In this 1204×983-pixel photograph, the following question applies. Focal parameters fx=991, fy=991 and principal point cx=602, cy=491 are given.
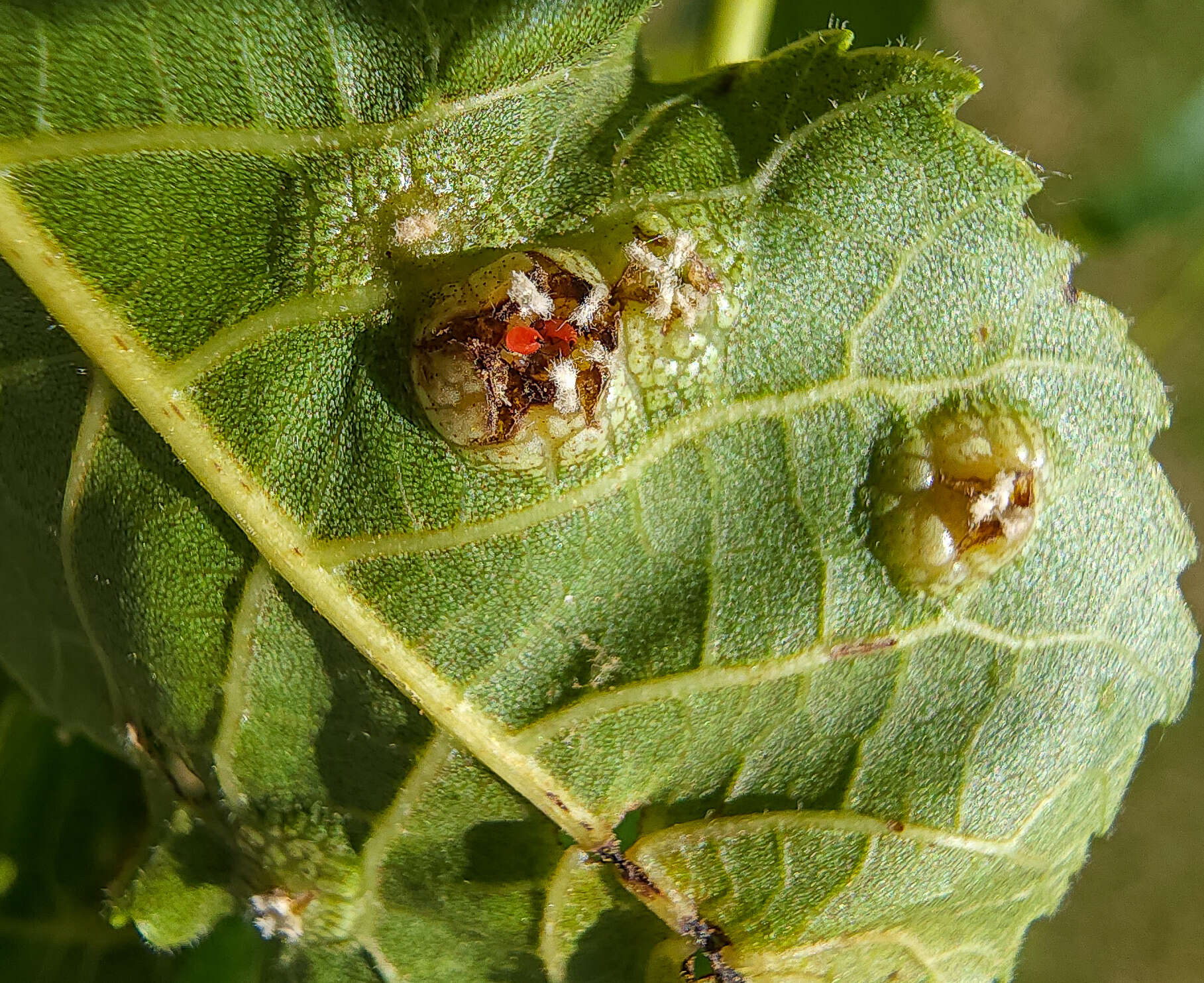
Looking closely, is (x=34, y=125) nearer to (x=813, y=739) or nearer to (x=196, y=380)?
(x=196, y=380)

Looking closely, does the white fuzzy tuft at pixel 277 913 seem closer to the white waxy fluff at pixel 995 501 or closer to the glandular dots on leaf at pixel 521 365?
the glandular dots on leaf at pixel 521 365

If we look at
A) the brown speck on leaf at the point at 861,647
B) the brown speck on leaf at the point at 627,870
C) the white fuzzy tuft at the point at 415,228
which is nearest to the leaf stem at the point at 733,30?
the white fuzzy tuft at the point at 415,228

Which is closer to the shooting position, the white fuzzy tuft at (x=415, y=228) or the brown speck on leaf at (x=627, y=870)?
the white fuzzy tuft at (x=415, y=228)

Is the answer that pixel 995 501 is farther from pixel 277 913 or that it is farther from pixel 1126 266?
pixel 1126 266

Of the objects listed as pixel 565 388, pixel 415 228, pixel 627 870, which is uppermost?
pixel 415 228

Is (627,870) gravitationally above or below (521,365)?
below

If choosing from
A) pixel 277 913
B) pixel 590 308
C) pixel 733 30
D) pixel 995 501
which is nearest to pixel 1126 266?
pixel 733 30
